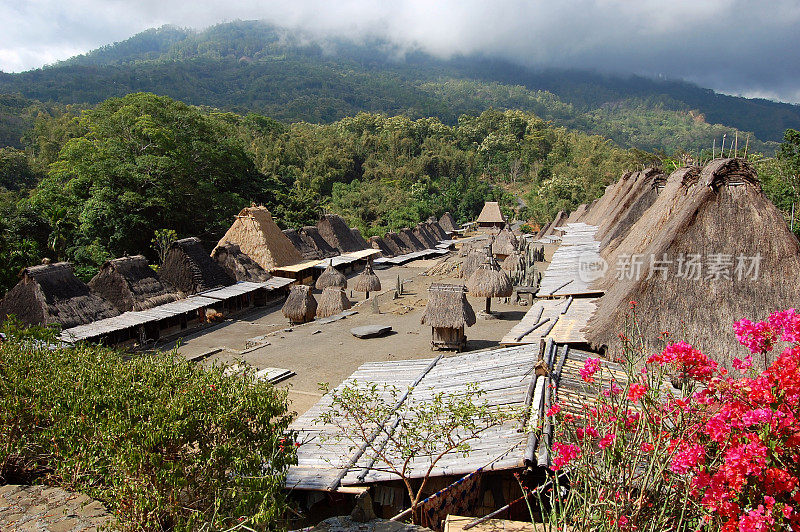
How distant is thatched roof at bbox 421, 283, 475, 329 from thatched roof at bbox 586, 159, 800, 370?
4345mm

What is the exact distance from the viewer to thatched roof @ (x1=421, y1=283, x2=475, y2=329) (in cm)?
1249

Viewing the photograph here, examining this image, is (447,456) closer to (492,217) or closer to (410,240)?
(410,240)

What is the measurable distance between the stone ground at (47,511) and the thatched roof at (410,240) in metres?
28.5

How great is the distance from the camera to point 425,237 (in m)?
35.7

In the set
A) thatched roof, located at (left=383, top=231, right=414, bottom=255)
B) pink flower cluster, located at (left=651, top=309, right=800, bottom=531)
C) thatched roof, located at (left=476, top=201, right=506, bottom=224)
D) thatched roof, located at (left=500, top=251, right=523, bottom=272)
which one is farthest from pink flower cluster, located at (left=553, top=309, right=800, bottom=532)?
thatched roof, located at (left=476, top=201, right=506, bottom=224)

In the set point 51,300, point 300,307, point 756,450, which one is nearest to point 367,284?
point 300,307

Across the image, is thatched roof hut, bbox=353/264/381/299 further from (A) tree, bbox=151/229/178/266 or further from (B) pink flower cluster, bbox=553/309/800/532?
(B) pink flower cluster, bbox=553/309/800/532

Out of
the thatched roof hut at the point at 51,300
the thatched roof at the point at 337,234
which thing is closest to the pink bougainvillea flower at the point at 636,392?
the thatched roof hut at the point at 51,300

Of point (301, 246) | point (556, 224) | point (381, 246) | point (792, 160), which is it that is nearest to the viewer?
point (792, 160)

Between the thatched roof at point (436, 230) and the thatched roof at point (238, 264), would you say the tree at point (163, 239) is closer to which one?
the thatched roof at point (238, 264)

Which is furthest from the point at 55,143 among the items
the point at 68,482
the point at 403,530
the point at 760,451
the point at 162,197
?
the point at 760,451

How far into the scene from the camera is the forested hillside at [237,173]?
22594mm

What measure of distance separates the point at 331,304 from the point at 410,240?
53.1 feet

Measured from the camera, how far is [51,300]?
48.0 feet
